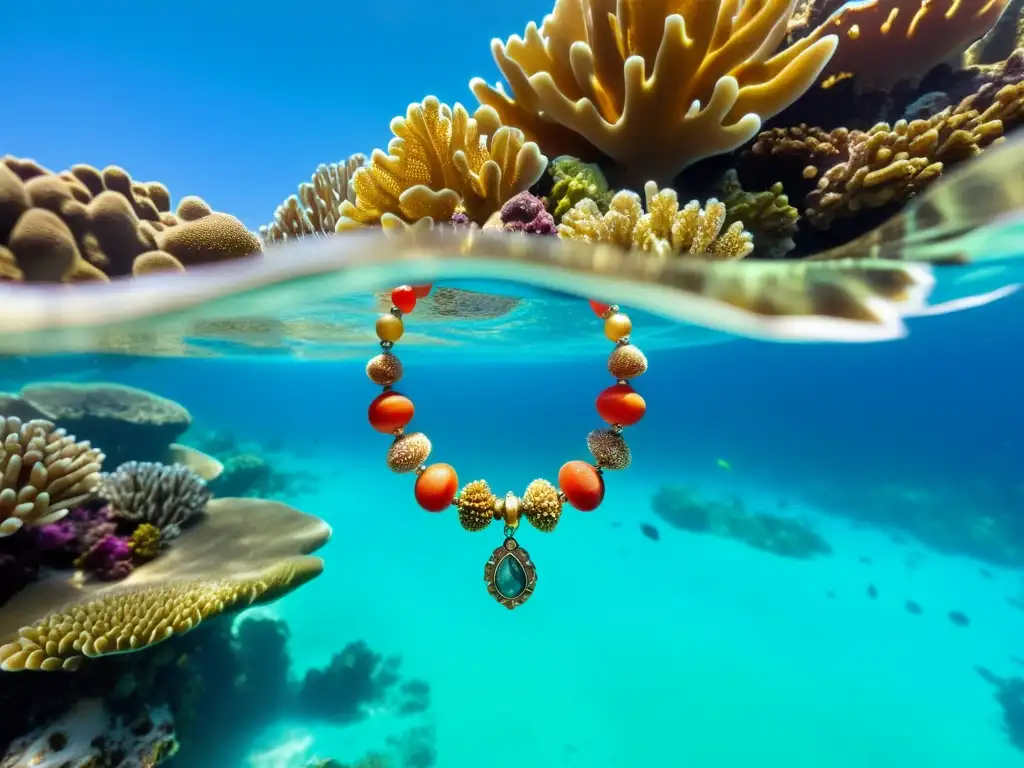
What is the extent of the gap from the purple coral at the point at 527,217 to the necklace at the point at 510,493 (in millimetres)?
729

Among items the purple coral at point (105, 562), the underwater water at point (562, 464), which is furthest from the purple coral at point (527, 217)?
the purple coral at point (105, 562)

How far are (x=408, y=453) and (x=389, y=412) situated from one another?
0.27 meters

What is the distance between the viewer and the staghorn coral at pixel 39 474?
174 inches

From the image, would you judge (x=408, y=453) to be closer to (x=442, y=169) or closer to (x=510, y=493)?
(x=510, y=493)

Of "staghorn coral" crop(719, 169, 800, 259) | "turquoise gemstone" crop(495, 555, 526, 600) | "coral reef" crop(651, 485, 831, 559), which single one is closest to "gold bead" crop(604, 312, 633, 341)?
"staghorn coral" crop(719, 169, 800, 259)

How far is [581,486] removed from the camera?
2.56 meters

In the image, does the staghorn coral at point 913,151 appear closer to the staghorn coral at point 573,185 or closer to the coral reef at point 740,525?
the staghorn coral at point 573,185

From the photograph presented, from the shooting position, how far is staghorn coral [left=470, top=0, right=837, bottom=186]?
2.84m

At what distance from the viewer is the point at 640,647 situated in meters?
11.6

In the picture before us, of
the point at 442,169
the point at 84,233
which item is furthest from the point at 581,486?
the point at 84,233

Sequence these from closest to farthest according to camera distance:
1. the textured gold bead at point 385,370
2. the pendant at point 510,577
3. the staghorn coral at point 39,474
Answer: the pendant at point 510,577 → the textured gold bead at point 385,370 → the staghorn coral at point 39,474

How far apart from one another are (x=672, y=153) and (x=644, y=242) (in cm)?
99

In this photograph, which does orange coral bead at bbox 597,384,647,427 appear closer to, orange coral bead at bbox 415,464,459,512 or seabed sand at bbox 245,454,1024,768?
orange coral bead at bbox 415,464,459,512

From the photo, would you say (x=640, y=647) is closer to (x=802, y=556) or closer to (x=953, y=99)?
(x=802, y=556)
